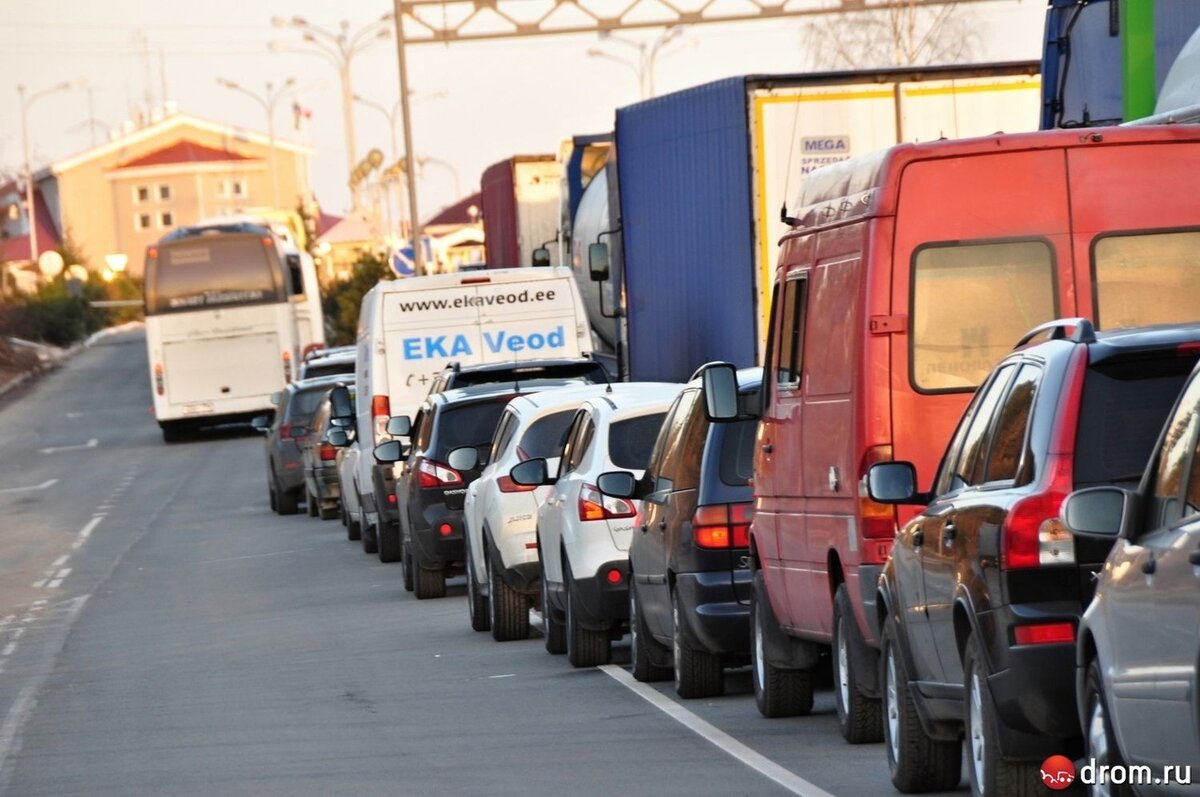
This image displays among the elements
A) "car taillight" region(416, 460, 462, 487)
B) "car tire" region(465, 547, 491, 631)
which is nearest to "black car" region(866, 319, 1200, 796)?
"car tire" region(465, 547, 491, 631)

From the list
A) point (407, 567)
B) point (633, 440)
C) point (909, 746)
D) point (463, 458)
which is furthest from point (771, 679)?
point (407, 567)

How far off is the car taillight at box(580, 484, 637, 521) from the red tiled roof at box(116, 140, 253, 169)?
129 meters

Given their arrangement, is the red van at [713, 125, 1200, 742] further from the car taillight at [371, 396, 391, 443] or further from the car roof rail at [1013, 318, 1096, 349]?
the car taillight at [371, 396, 391, 443]

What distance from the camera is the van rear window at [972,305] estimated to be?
9805mm

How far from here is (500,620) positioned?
649 inches

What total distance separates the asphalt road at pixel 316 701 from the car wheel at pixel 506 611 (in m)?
0.19

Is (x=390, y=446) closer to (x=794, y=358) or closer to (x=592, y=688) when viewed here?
(x=592, y=688)

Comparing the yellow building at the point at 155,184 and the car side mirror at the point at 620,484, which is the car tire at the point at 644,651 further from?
the yellow building at the point at 155,184

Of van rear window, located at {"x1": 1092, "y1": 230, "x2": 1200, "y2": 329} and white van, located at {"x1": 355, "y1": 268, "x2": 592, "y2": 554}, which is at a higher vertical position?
van rear window, located at {"x1": 1092, "y1": 230, "x2": 1200, "y2": 329}

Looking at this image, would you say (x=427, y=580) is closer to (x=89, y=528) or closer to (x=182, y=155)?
(x=89, y=528)

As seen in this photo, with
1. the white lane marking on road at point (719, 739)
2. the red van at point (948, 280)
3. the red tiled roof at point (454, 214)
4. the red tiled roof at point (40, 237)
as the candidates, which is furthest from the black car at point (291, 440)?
the red tiled roof at point (454, 214)

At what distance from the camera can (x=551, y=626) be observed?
1538 cm

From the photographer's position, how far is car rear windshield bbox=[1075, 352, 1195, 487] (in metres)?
7.42

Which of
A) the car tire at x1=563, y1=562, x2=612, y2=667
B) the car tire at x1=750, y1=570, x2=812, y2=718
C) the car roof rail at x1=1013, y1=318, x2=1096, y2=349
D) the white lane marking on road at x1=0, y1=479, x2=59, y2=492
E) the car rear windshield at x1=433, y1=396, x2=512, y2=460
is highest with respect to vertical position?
the car roof rail at x1=1013, y1=318, x2=1096, y2=349
